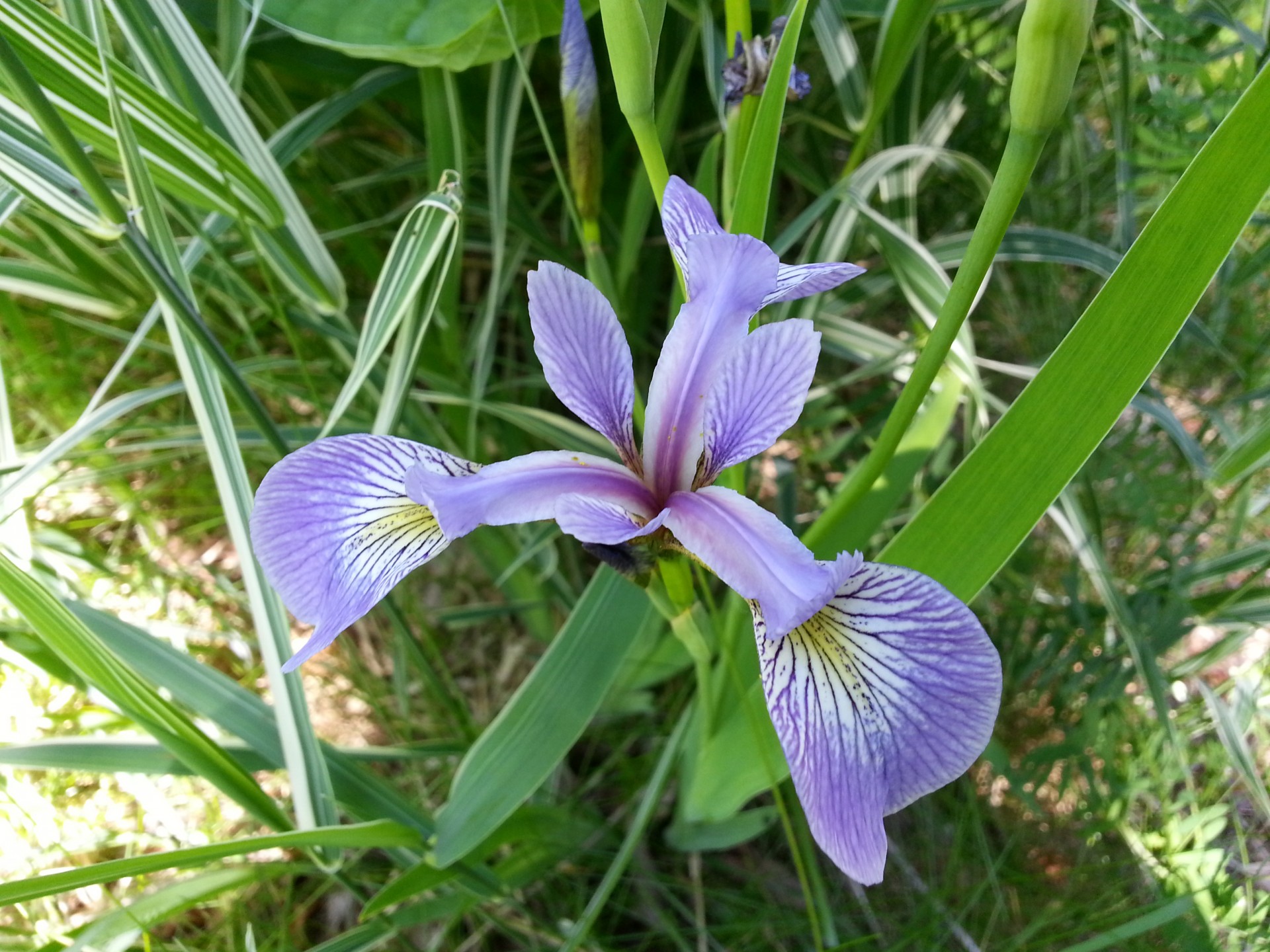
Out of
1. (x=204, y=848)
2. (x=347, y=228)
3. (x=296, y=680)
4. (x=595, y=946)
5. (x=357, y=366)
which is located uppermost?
(x=347, y=228)

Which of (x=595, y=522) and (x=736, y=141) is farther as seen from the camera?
(x=736, y=141)

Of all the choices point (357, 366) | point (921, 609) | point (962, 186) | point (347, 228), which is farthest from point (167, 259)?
point (962, 186)

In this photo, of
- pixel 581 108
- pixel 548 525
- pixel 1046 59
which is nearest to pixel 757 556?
pixel 1046 59

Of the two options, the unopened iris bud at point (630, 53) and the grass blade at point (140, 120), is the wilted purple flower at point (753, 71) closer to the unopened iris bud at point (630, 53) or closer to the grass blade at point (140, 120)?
the unopened iris bud at point (630, 53)

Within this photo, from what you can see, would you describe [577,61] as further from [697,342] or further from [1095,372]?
[1095,372]

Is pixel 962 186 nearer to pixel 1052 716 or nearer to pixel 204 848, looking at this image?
pixel 1052 716

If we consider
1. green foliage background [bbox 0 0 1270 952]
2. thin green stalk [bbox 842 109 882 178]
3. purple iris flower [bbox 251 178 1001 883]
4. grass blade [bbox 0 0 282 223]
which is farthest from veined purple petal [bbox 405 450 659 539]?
thin green stalk [bbox 842 109 882 178]

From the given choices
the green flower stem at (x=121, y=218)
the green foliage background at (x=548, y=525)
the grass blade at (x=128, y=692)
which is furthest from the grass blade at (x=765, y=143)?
the grass blade at (x=128, y=692)
